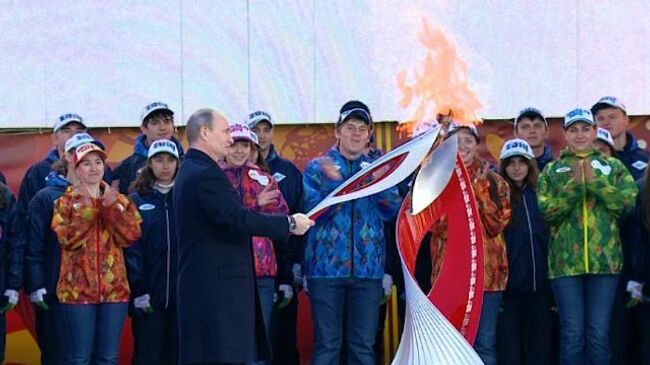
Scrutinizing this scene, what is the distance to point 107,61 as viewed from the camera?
10.5m

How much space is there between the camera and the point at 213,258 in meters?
6.94

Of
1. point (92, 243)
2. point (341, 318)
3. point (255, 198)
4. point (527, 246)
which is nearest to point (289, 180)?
point (255, 198)

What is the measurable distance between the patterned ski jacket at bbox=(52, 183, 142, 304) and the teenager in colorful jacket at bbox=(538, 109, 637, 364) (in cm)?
295

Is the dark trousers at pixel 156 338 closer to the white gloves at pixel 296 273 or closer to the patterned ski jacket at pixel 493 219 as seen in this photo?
the white gloves at pixel 296 273

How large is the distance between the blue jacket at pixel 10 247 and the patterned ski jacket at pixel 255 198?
4.94 feet

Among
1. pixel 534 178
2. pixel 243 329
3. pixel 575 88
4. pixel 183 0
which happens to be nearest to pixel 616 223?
pixel 534 178

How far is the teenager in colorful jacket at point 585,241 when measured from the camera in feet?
28.9

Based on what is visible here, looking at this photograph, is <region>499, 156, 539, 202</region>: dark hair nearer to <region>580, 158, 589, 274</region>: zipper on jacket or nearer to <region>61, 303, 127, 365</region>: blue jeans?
<region>580, 158, 589, 274</region>: zipper on jacket

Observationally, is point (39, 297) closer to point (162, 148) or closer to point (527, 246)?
point (162, 148)

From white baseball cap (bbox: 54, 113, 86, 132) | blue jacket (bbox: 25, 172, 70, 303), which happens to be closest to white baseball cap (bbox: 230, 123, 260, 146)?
blue jacket (bbox: 25, 172, 70, 303)

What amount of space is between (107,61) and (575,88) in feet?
12.7

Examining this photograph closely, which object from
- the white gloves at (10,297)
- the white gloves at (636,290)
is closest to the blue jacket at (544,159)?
the white gloves at (636,290)

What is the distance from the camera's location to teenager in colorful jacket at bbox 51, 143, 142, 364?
334 inches

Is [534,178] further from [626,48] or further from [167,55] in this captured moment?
[167,55]
